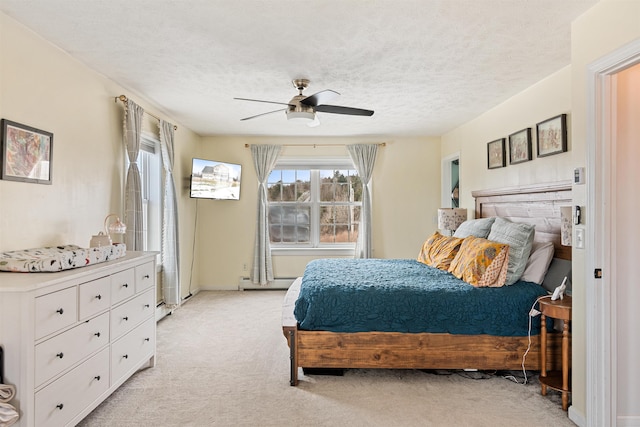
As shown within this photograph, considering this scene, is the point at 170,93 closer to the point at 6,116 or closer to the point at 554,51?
the point at 6,116

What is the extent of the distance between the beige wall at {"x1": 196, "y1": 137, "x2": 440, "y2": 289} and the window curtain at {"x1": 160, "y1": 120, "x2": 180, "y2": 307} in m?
1.34

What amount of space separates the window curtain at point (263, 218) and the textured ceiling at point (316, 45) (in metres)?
1.73

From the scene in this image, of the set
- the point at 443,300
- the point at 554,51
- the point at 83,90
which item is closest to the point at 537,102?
the point at 554,51

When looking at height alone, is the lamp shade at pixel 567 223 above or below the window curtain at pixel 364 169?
below

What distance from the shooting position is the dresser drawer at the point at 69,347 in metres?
1.81

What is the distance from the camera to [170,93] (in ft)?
12.3

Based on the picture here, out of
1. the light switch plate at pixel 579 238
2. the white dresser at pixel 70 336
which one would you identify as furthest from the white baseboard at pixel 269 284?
the light switch plate at pixel 579 238

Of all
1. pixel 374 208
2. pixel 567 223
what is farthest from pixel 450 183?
pixel 567 223

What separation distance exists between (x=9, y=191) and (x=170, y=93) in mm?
1892

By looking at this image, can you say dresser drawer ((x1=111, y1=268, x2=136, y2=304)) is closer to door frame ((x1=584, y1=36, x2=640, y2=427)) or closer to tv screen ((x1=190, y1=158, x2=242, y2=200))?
tv screen ((x1=190, y1=158, x2=242, y2=200))

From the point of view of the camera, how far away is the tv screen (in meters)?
5.20

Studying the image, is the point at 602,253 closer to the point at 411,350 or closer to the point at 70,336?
the point at 411,350

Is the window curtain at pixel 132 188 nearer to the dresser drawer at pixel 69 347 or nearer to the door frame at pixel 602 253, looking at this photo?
the dresser drawer at pixel 69 347

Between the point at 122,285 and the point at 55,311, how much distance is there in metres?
0.64
